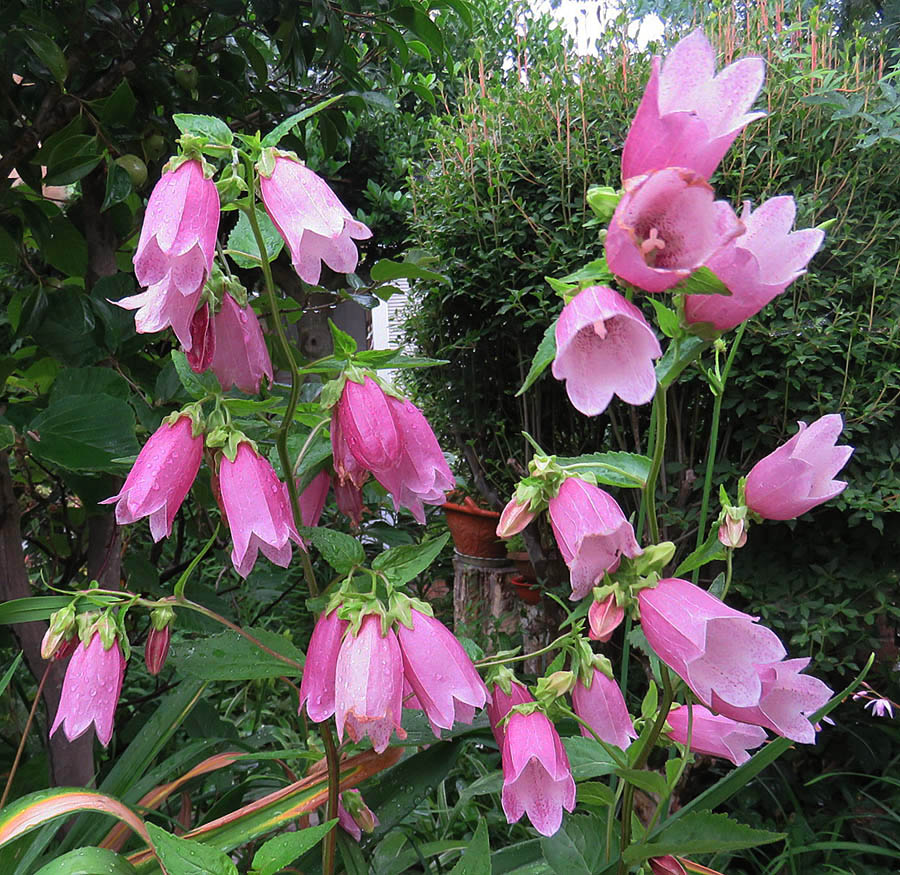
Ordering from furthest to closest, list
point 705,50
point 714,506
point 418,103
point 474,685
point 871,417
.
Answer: point 418,103 < point 714,506 < point 871,417 < point 474,685 < point 705,50

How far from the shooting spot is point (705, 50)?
0.37 m

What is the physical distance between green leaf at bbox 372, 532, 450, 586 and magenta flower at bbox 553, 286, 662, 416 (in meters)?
0.18

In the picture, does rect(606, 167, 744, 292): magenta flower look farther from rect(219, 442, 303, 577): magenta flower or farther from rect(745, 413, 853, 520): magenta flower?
rect(219, 442, 303, 577): magenta flower

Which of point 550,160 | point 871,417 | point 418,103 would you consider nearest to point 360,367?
point 871,417

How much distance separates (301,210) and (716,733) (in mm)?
469

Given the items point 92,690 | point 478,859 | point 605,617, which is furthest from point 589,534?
point 92,690

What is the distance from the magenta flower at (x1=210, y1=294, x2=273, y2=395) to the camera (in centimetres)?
52

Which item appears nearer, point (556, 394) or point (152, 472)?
point (152, 472)

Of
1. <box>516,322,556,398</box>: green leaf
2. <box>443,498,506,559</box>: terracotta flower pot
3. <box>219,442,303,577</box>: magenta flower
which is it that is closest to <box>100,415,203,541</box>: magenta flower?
<box>219,442,303,577</box>: magenta flower

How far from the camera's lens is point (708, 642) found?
429 mm

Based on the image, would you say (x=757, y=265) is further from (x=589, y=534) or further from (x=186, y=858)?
(x=186, y=858)

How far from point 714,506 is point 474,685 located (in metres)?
1.26

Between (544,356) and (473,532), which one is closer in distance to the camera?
(544,356)

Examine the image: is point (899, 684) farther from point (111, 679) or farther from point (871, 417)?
point (111, 679)
